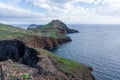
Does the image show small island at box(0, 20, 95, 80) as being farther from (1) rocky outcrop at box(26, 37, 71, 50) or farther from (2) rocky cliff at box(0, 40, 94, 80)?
(1) rocky outcrop at box(26, 37, 71, 50)

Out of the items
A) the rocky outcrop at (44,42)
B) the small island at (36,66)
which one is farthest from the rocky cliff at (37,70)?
the rocky outcrop at (44,42)

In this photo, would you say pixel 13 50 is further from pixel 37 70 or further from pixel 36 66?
pixel 37 70

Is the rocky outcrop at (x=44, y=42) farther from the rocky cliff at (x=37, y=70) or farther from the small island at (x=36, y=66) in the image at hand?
the rocky cliff at (x=37, y=70)

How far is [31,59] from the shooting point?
→ 55.2 meters

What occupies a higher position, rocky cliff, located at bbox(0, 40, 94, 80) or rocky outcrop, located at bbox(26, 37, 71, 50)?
rocky cliff, located at bbox(0, 40, 94, 80)

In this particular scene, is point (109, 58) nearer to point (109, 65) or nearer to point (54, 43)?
point (109, 65)

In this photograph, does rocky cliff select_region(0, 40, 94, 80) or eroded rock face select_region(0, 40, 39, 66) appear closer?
rocky cliff select_region(0, 40, 94, 80)

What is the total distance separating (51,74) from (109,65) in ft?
144

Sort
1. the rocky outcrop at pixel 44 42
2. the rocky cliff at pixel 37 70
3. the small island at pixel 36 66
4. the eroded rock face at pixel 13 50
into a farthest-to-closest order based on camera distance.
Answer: the rocky outcrop at pixel 44 42, the eroded rock face at pixel 13 50, the small island at pixel 36 66, the rocky cliff at pixel 37 70

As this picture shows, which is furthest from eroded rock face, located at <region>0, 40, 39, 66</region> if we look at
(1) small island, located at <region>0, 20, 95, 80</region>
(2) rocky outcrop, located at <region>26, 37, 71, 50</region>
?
(2) rocky outcrop, located at <region>26, 37, 71, 50</region>

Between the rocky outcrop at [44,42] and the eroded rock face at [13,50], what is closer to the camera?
the eroded rock face at [13,50]

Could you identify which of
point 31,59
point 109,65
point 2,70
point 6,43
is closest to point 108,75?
point 109,65

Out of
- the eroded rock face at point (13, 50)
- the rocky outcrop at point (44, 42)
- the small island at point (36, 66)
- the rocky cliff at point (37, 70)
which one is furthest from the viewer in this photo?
the rocky outcrop at point (44, 42)

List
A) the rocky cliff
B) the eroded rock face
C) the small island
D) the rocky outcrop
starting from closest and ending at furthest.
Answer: the rocky cliff, the small island, the eroded rock face, the rocky outcrop
